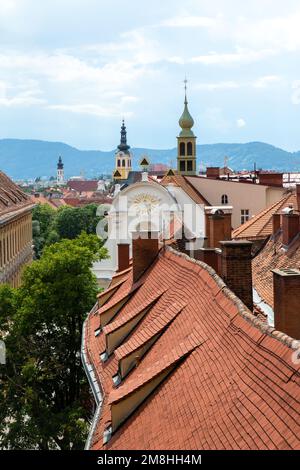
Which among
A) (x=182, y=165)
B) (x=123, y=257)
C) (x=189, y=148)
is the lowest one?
(x=123, y=257)

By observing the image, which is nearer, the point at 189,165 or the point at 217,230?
the point at 217,230

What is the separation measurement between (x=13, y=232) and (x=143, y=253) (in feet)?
174

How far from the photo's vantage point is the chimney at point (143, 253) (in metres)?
27.9

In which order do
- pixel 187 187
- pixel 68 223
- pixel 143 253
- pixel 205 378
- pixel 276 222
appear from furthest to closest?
pixel 68 223 < pixel 187 187 < pixel 276 222 < pixel 143 253 < pixel 205 378

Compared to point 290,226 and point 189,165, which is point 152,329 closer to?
point 290,226

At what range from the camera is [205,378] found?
15.3m

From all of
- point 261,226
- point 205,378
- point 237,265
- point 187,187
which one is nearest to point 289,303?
point 205,378

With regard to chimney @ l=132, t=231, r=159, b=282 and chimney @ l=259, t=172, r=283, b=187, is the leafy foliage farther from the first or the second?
chimney @ l=132, t=231, r=159, b=282

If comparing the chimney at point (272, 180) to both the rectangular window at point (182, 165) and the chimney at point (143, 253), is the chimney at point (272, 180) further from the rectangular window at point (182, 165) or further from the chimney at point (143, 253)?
the chimney at point (143, 253)

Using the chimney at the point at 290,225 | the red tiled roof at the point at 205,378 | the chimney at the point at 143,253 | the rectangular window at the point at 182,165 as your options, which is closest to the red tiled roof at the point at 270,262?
the chimney at the point at 290,225

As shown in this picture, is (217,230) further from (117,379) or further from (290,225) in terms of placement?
(117,379)

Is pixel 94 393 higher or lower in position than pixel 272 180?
lower

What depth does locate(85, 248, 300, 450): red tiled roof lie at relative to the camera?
12219mm

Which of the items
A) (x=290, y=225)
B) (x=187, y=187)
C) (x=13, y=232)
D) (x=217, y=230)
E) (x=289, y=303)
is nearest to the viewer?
(x=289, y=303)
